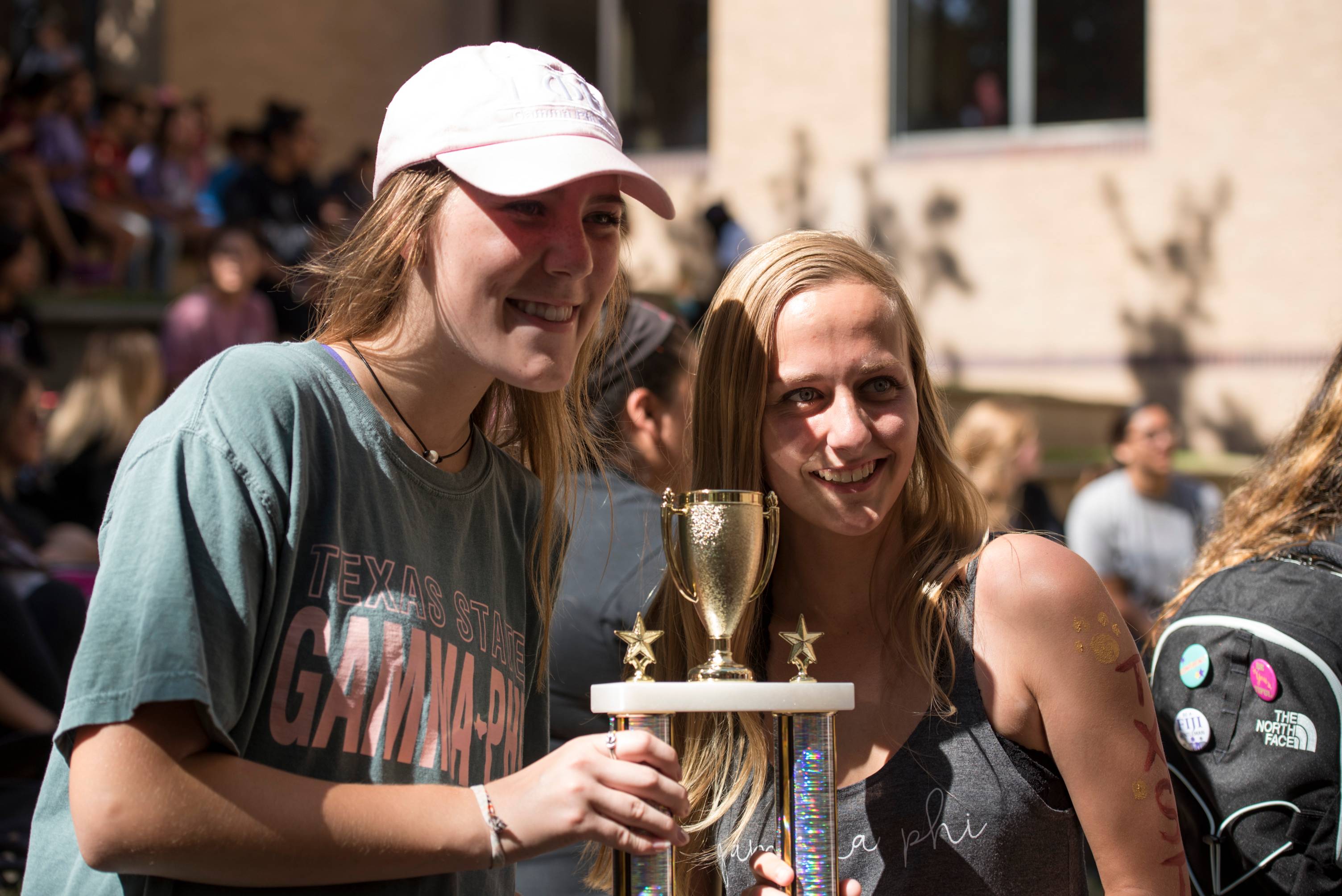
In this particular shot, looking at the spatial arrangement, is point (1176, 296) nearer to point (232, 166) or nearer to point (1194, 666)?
point (232, 166)

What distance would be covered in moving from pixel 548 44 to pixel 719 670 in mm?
13873

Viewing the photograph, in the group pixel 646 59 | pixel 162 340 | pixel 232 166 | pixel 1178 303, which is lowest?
pixel 162 340

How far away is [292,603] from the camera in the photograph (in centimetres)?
165

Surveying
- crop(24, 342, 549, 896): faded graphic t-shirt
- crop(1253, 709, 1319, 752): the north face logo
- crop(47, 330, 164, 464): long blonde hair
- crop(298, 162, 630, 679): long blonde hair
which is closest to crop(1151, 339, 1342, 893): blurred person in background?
crop(1253, 709, 1319, 752): the north face logo

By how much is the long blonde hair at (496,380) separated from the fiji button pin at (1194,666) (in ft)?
4.36

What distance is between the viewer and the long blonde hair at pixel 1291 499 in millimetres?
2844

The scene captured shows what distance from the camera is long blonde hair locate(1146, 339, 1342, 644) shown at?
284cm

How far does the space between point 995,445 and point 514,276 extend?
18.3 feet

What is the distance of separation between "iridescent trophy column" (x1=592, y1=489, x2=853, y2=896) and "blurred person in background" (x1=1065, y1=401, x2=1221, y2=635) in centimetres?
602

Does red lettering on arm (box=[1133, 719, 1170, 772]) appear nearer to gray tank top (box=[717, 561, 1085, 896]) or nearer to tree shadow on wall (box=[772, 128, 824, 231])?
gray tank top (box=[717, 561, 1085, 896])

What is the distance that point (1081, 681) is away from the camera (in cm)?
203

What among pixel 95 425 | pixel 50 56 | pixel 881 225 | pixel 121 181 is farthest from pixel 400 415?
pixel 50 56

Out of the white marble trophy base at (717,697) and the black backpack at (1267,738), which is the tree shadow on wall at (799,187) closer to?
the black backpack at (1267,738)

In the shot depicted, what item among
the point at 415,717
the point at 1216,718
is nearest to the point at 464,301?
the point at 415,717
